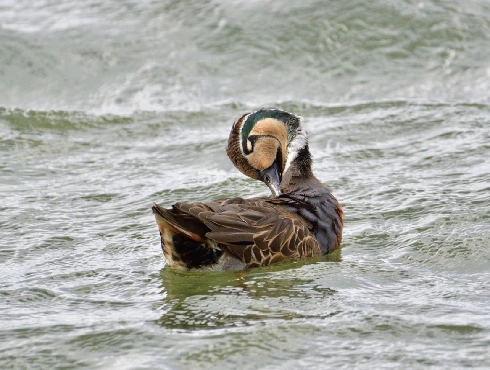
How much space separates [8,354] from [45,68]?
782 centimetres

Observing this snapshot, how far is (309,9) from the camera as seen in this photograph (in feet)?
47.0

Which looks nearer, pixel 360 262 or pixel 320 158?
pixel 360 262

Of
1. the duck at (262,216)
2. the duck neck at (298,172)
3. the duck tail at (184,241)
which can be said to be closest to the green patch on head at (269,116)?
the duck at (262,216)

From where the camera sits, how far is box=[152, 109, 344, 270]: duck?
7.27 metres

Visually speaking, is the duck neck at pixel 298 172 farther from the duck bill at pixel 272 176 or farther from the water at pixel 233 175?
the water at pixel 233 175

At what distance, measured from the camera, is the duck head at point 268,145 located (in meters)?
8.66

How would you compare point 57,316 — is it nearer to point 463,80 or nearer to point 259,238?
point 259,238

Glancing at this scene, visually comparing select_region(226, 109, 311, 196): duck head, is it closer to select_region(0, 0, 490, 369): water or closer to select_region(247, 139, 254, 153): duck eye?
select_region(247, 139, 254, 153): duck eye

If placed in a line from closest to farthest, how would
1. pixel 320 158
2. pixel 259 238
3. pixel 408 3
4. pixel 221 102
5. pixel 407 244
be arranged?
pixel 259 238 → pixel 407 244 → pixel 320 158 → pixel 221 102 → pixel 408 3

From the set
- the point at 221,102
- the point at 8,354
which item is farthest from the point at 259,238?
the point at 221,102

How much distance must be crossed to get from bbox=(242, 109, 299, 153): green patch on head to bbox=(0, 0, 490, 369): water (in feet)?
3.11

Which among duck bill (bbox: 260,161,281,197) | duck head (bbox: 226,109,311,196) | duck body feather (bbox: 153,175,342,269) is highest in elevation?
duck head (bbox: 226,109,311,196)

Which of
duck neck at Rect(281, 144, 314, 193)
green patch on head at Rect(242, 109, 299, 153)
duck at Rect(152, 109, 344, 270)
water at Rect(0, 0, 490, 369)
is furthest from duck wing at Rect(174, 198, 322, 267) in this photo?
green patch on head at Rect(242, 109, 299, 153)

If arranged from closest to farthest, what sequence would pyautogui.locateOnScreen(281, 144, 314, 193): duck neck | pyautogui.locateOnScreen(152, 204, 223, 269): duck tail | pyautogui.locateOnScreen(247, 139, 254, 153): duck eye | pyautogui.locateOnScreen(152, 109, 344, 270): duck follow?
pyautogui.locateOnScreen(152, 204, 223, 269): duck tail < pyautogui.locateOnScreen(152, 109, 344, 270): duck < pyautogui.locateOnScreen(281, 144, 314, 193): duck neck < pyautogui.locateOnScreen(247, 139, 254, 153): duck eye
